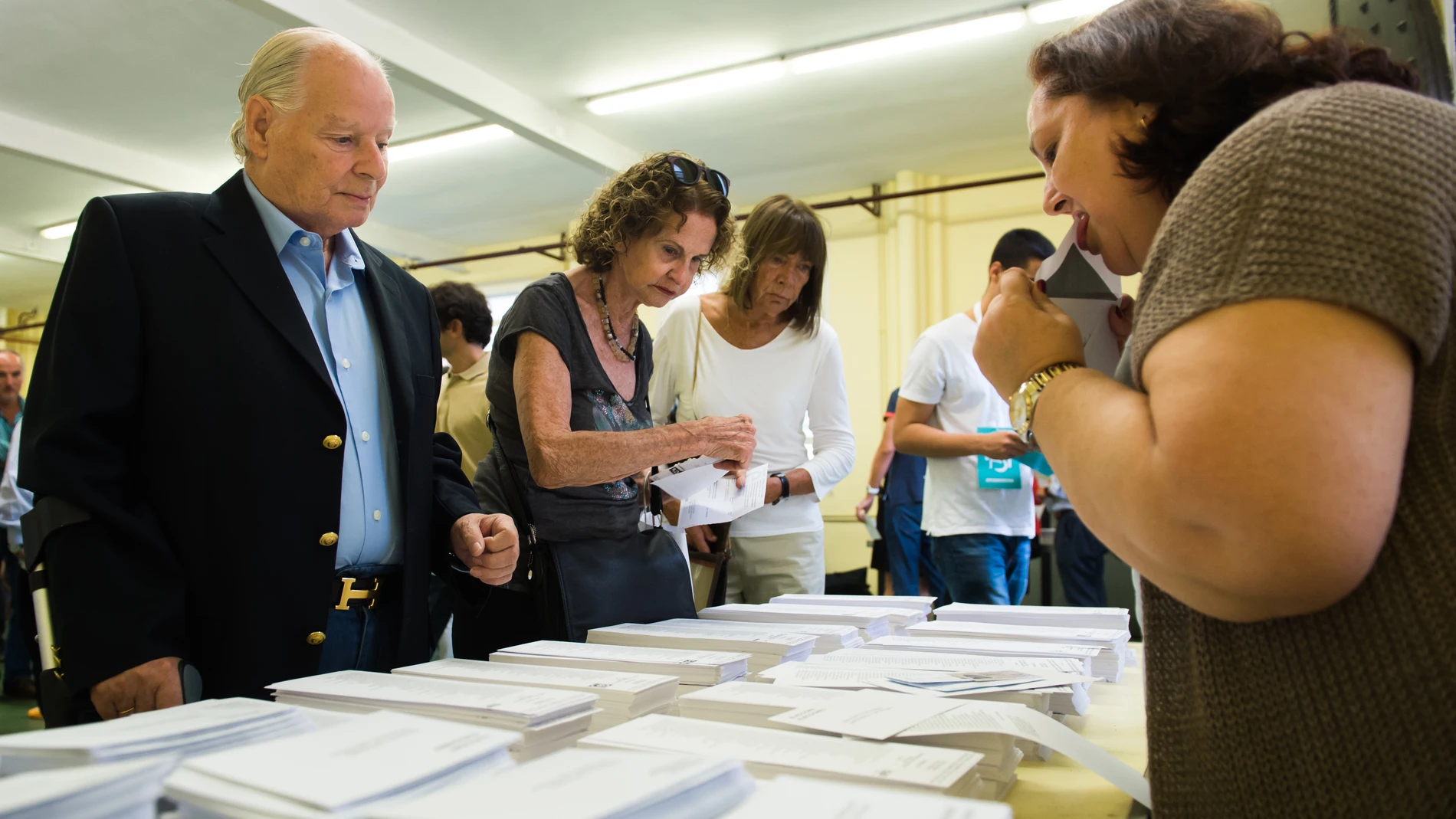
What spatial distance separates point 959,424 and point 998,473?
23 cm

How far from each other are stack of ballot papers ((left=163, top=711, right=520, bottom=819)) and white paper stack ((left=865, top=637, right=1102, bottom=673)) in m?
0.75

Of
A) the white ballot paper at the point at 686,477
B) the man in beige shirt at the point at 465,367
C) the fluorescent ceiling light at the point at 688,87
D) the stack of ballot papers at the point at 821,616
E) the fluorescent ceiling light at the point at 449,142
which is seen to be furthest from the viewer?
the fluorescent ceiling light at the point at 449,142

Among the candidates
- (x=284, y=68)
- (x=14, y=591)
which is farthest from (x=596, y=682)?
(x=14, y=591)

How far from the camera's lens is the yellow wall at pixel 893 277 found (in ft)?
28.3

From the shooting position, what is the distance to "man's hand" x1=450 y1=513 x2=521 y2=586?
1.44m

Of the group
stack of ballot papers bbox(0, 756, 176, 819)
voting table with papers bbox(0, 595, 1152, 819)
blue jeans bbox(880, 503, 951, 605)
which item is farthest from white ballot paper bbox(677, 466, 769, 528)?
blue jeans bbox(880, 503, 951, 605)

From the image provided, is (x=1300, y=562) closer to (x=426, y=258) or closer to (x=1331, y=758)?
(x=1331, y=758)

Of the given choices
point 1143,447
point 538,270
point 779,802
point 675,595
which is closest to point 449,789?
point 779,802

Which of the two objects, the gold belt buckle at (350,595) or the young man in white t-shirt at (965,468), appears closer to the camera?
the gold belt buckle at (350,595)

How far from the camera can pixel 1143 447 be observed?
2.10 ft

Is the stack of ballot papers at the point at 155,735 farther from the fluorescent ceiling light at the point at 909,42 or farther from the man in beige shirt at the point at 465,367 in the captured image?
the fluorescent ceiling light at the point at 909,42

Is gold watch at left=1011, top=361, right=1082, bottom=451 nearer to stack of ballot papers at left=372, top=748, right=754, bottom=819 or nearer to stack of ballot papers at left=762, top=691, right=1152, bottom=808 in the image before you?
stack of ballot papers at left=762, top=691, right=1152, bottom=808

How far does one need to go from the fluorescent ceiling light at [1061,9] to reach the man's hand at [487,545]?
5462mm

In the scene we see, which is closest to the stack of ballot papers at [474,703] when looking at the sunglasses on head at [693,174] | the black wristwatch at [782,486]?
the sunglasses on head at [693,174]
